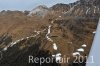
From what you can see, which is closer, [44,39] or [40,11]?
[44,39]

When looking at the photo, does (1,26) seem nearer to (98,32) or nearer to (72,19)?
(72,19)

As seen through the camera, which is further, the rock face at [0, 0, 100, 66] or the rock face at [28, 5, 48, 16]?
the rock face at [28, 5, 48, 16]

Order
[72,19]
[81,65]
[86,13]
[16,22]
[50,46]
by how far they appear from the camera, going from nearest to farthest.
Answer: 1. [81,65]
2. [50,46]
3. [72,19]
4. [16,22]
5. [86,13]

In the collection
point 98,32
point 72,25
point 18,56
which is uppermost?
point 98,32

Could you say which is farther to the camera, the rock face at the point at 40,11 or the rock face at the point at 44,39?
the rock face at the point at 40,11

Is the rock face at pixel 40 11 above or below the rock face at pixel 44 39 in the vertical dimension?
above

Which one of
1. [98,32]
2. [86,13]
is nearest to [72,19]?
[86,13]

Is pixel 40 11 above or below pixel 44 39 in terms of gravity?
above

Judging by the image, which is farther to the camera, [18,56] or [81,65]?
[18,56]

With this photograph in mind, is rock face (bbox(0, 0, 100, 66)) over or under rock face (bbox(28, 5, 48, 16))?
under

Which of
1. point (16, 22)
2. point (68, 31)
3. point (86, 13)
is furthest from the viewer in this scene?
point (86, 13)

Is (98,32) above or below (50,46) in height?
above
